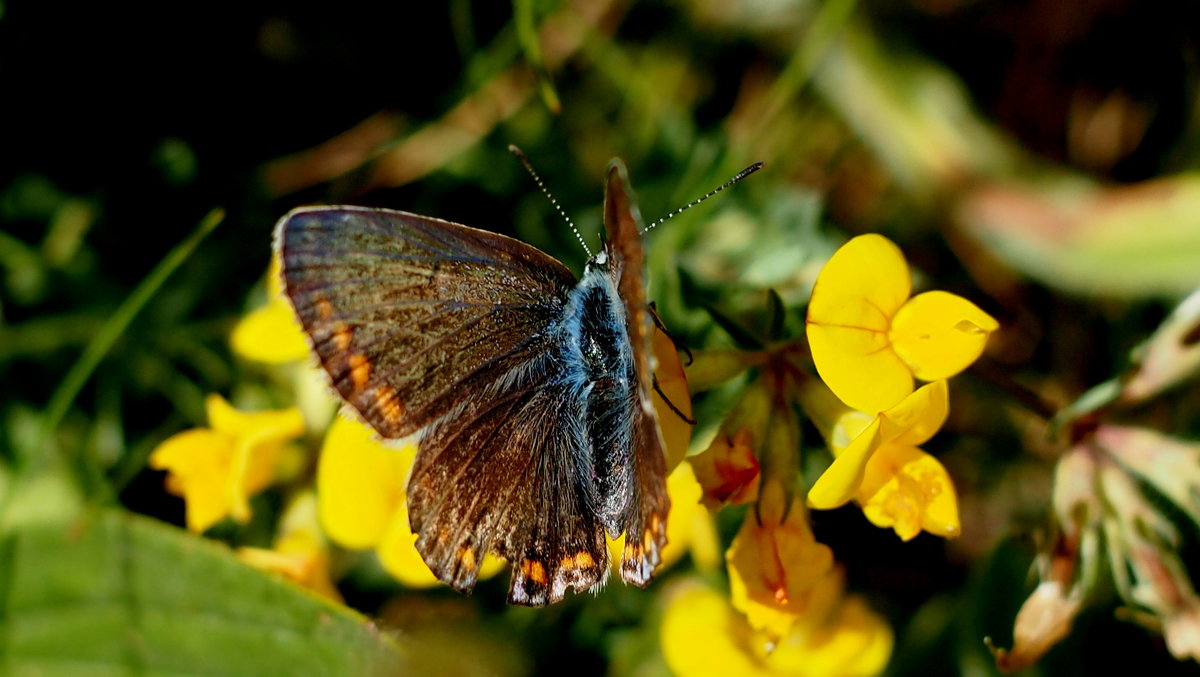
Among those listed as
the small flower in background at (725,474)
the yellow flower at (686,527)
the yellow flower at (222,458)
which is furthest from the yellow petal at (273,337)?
the small flower in background at (725,474)

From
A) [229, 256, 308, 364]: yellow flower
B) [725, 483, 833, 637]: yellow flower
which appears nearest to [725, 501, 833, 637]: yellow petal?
[725, 483, 833, 637]: yellow flower

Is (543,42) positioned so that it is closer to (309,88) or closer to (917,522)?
(309,88)

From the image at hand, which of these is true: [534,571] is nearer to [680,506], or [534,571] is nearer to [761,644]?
[680,506]

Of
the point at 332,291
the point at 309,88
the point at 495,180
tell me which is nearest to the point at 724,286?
the point at 332,291

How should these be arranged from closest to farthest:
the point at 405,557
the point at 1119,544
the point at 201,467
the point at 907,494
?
the point at 907,494 < the point at 1119,544 < the point at 405,557 < the point at 201,467

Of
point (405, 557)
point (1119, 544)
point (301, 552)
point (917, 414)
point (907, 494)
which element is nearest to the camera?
point (917, 414)

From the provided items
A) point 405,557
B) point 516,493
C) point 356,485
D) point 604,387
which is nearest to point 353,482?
A: point 356,485

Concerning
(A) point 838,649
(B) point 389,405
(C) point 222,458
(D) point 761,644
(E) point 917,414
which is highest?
(B) point 389,405

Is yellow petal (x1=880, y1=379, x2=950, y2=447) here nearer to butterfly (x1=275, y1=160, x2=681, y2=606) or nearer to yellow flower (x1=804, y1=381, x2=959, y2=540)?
yellow flower (x1=804, y1=381, x2=959, y2=540)

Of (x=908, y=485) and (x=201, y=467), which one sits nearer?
(x=908, y=485)
